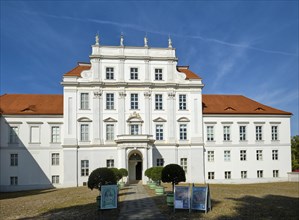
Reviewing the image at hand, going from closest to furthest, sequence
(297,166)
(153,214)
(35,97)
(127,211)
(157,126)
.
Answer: (153,214)
(127,211)
(157,126)
(35,97)
(297,166)

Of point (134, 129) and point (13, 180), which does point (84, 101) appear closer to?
point (134, 129)

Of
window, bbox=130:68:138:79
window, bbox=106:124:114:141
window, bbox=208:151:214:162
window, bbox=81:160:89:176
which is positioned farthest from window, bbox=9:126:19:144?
window, bbox=208:151:214:162

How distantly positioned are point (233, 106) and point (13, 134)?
28175 mm

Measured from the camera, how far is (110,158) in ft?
128

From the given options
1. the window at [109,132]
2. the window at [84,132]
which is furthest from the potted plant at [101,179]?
the window at [84,132]

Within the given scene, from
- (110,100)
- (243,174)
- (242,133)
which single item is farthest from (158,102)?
(243,174)

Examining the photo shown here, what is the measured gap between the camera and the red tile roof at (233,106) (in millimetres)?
42750

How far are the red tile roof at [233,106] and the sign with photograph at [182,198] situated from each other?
25.8 meters

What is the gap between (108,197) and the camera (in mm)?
15750

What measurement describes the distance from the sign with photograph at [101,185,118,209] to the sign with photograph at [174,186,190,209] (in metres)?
3.07

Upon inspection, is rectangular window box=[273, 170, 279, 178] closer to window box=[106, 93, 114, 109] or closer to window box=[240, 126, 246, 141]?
window box=[240, 126, 246, 141]

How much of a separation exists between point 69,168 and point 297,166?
3936cm

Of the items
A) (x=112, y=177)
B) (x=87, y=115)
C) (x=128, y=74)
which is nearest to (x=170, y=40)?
(x=128, y=74)

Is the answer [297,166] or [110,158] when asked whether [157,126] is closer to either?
[110,158]
